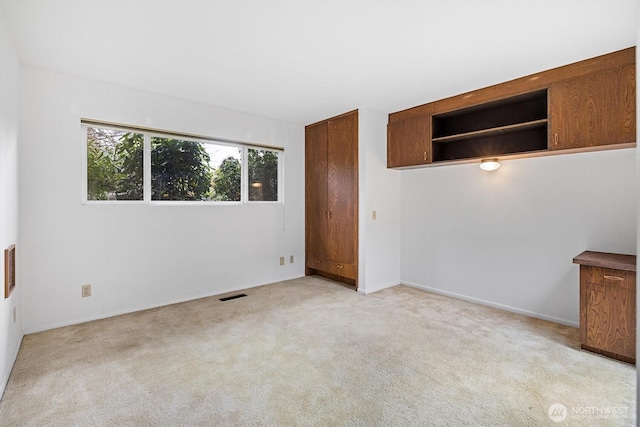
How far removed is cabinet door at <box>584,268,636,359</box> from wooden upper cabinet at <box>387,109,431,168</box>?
2.04 metres

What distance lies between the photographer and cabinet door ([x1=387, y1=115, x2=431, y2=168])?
155 inches

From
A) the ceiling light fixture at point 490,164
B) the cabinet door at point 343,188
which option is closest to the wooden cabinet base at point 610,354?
the ceiling light fixture at point 490,164

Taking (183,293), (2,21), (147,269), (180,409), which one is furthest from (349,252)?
(2,21)

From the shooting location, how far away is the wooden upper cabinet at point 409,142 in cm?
395

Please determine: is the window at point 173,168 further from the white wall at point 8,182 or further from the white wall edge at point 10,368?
the white wall edge at point 10,368

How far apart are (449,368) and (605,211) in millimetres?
2092

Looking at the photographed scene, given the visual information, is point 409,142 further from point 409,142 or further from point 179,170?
point 179,170

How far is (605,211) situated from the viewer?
292 cm

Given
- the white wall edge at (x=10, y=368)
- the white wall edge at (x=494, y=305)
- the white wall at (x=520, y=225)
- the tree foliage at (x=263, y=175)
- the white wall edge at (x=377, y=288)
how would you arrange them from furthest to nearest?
the tree foliage at (x=263, y=175), the white wall edge at (x=377, y=288), the white wall edge at (x=494, y=305), the white wall at (x=520, y=225), the white wall edge at (x=10, y=368)

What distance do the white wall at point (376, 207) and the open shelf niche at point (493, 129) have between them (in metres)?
0.72

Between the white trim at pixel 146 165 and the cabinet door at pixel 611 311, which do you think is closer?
the cabinet door at pixel 611 311

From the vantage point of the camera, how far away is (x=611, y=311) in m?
2.42

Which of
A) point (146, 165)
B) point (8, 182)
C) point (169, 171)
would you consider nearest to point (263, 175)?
point (169, 171)

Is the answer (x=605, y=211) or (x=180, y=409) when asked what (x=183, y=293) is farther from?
(x=605, y=211)
